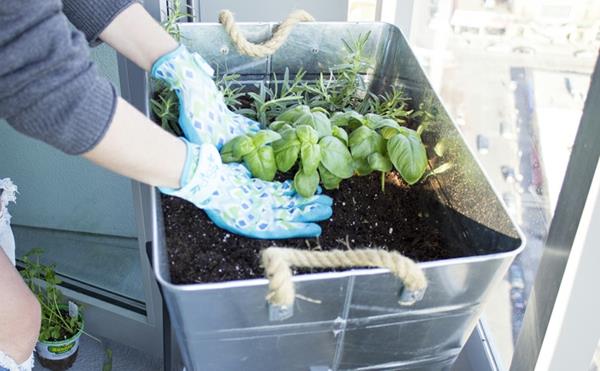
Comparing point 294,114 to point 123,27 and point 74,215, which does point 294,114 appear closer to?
point 123,27

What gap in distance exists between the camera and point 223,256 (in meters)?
0.75

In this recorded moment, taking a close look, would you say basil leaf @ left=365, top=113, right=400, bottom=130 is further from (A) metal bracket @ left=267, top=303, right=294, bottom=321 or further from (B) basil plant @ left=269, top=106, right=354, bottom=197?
(A) metal bracket @ left=267, top=303, right=294, bottom=321

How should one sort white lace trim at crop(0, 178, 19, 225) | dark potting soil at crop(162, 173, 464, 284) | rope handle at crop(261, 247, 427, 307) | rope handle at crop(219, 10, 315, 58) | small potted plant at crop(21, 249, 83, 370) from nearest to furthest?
1. rope handle at crop(261, 247, 427, 307)
2. dark potting soil at crop(162, 173, 464, 284)
3. rope handle at crop(219, 10, 315, 58)
4. white lace trim at crop(0, 178, 19, 225)
5. small potted plant at crop(21, 249, 83, 370)

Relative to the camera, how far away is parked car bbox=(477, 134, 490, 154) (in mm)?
1108

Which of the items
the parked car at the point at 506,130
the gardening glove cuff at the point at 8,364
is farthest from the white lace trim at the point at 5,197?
the parked car at the point at 506,130

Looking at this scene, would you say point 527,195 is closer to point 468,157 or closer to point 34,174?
point 468,157

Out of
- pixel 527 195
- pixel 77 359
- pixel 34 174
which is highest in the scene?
pixel 527 195

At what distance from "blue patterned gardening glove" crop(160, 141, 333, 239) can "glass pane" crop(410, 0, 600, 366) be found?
23 cm

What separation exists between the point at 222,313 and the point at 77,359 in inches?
42.5

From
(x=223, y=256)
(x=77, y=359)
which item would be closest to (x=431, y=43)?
(x=223, y=256)

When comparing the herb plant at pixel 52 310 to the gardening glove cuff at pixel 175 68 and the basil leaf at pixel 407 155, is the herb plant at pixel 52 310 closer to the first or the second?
the gardening glove cuff at pixel 175 68

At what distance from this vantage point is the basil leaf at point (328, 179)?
33.0 inches

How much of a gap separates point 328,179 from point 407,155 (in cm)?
10

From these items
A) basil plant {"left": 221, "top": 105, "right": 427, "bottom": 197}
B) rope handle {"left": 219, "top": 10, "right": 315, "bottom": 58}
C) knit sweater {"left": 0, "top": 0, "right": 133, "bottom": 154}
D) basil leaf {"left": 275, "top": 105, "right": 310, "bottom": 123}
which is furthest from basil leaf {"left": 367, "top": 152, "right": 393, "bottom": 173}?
knit sweater {"left": 0, "top": 0, "right": 133, "bottom": 154}
